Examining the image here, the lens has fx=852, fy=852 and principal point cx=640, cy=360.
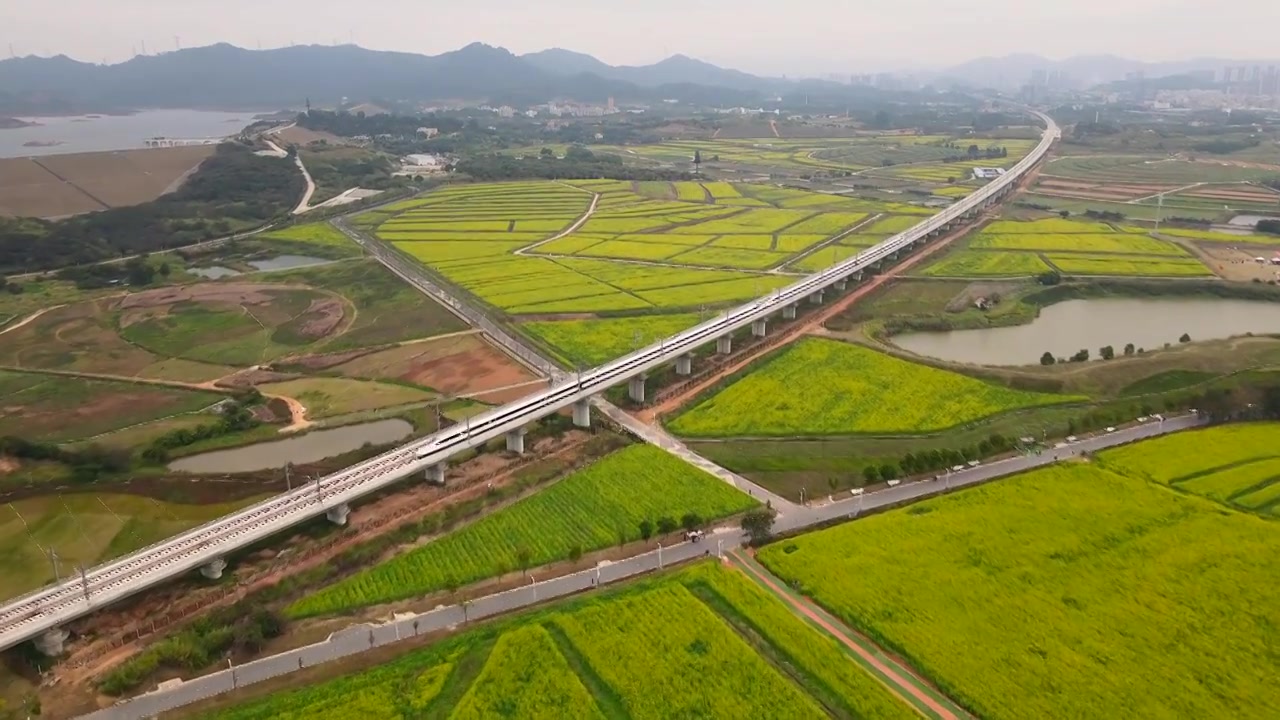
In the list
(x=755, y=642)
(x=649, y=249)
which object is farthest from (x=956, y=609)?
(x=649, y=249)

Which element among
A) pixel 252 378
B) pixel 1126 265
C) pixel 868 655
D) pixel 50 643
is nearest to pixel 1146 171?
pixel 1126 265

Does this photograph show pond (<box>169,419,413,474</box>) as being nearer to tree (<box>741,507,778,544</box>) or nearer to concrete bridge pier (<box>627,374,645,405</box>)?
concrete bridge pier (<box>627,374,645,405</box>)

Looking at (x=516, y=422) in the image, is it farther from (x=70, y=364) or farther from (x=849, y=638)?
(x=70, y=364)

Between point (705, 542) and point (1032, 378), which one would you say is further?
point (1032, 378)

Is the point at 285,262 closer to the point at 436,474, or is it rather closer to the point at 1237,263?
the point at 436,474

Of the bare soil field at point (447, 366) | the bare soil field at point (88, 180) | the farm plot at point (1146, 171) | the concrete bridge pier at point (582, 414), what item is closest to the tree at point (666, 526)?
the concrete bridge pier at point (582, 414)
